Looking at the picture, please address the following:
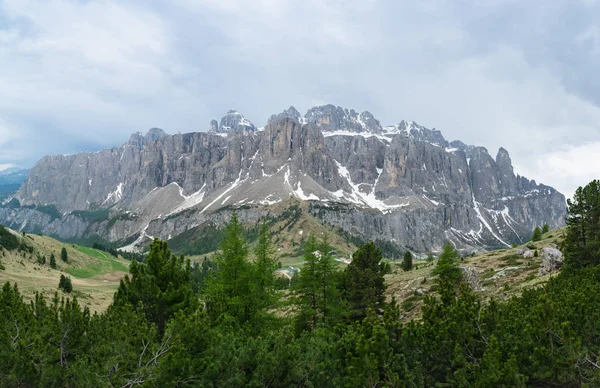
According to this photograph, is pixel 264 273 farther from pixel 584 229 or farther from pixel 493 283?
pixel 584 229

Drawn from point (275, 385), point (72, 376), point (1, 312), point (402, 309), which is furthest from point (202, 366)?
point (402, 309)

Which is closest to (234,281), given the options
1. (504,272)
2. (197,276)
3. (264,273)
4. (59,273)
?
(264,273)

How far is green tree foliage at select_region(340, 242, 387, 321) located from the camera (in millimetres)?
29734

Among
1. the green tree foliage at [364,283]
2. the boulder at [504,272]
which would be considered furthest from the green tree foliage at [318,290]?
the boulder at [504,272]

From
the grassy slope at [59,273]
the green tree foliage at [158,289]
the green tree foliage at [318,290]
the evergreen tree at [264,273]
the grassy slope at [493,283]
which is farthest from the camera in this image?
the grassy slope at [59,273]

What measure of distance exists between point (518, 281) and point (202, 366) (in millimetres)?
36556

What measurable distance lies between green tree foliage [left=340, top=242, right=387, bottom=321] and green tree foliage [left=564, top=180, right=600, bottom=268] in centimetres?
1601

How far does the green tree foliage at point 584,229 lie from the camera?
1182 inches

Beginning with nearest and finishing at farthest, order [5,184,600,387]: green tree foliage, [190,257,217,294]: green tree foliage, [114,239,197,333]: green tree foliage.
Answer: [5,184,600,387]: green tree foliage → [114,239,197,333]: green tree foliage → [190,257,217,294]: green tree foliage

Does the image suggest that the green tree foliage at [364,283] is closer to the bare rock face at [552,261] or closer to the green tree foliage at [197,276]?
the green tree foliage at [197,276]

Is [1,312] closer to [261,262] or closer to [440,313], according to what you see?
[261,262]

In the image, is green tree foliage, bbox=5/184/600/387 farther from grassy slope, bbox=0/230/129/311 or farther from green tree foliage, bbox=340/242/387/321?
grassy slope, bbox=0/230/129/311

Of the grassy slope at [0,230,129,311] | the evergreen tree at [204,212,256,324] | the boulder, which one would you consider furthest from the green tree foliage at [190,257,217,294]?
the boulder

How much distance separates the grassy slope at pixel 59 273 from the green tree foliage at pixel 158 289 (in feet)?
151
